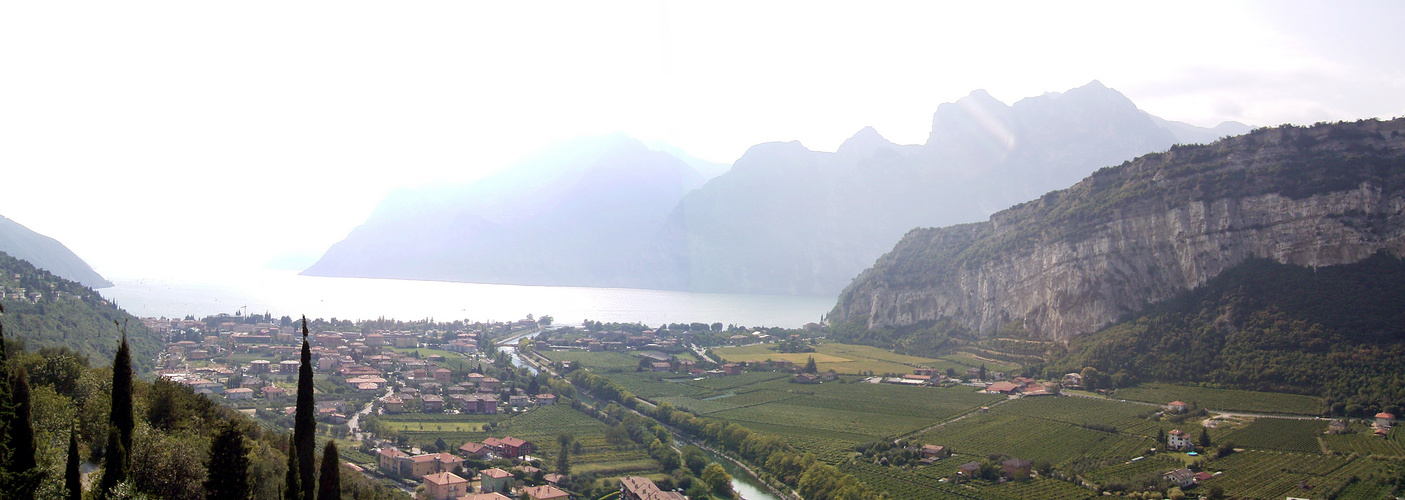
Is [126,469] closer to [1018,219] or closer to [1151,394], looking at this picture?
[1151,394]

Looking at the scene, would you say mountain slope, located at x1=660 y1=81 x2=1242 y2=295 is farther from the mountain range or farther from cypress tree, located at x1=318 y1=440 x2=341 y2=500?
cypress tree, located at x1=318 y1=440 x2=341 y2=500

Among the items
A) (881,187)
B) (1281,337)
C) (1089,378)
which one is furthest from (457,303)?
(1281,337)

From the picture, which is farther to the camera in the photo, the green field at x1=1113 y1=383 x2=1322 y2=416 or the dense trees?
the green field at x1=1113 y1=383 x2=1322 y2=416

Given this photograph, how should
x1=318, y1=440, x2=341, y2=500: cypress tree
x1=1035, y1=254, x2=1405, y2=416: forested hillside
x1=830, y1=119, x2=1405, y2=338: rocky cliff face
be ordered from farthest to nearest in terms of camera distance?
x1=830, y1=119, x2=1405, y2=338: rocky cliff face
x1=1035, y1=254, x2=1405, y2=416: forested hillside
x1=318, y1=440, x2=341, y2=500: cypress tree

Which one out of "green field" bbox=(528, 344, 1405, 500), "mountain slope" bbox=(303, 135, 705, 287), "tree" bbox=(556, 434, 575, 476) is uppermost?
"mountain slope" bbox=(303, 135, 705, 287)

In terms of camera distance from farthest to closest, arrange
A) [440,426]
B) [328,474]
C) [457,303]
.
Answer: [457,303], [440,426], [328,474]

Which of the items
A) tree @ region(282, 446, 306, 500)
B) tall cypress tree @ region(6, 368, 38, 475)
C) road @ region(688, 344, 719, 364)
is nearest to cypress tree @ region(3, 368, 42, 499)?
tall cypress tree @ region(6, 368, 38, 475)

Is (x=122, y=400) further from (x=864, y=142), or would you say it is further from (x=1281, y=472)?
(x=864, y=142)
